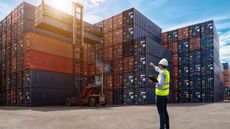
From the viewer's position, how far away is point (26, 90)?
21.5 m

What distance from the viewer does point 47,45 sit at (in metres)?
22.7

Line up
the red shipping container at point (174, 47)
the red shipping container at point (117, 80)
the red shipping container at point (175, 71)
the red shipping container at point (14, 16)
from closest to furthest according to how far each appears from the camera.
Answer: the red shipping container at point (14, 16) < the red shipping container at point (117, 80) < the red shipping container at point (175, 71) < the red shipping container at point (174, 47)

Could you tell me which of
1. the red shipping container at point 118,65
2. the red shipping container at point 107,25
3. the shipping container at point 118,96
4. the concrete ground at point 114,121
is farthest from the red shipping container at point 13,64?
the concrete ground at point 114,121

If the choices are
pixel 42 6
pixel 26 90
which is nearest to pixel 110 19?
pixel 42 6

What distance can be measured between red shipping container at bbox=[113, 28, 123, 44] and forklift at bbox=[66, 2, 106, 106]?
405cm

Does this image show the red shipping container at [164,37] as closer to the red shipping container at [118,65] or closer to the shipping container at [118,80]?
the red shipping container at [118,65]

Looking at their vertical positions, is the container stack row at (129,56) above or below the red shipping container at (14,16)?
below

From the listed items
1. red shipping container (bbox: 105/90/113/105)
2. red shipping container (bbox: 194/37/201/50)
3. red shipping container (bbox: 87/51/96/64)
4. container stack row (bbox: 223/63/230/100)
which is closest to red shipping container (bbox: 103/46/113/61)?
red shipping container (bbox: 87/51/96/64)

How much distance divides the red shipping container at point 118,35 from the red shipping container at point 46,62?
5949 mm

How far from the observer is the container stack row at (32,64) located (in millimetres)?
21266

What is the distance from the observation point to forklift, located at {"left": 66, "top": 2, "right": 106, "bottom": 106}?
67.5 ft

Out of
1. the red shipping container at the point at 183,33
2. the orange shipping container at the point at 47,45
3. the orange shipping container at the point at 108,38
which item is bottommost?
the orange shipping container at the point at 47,45

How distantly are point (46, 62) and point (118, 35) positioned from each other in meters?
8.68

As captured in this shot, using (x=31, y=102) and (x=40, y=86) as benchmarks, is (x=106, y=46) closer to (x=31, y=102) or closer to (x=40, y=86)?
(x=40, y=86)
